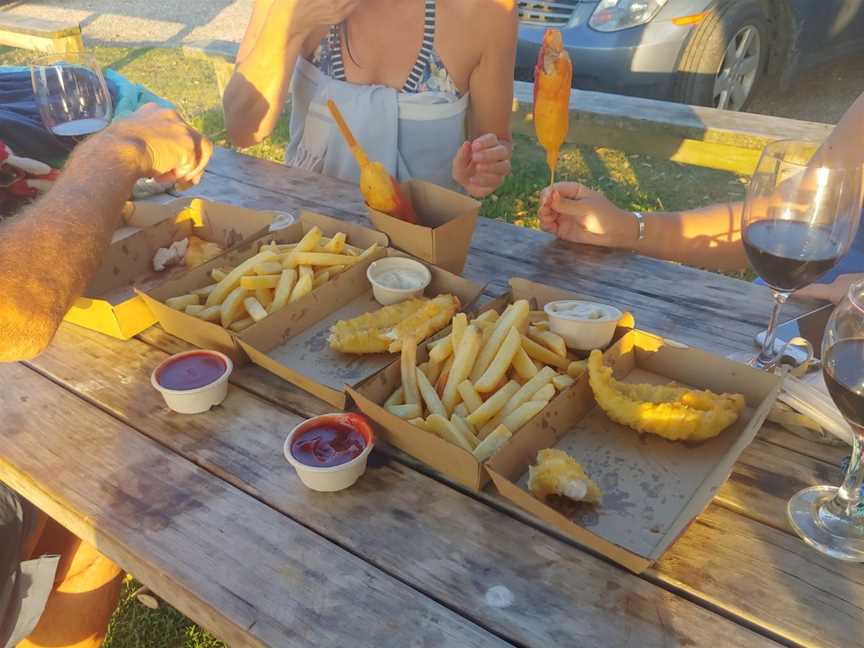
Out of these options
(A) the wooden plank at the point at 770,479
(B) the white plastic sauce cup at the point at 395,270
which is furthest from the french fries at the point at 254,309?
(A) the wooden plank at the point at 770,479

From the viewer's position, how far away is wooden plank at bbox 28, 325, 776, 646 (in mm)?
1119

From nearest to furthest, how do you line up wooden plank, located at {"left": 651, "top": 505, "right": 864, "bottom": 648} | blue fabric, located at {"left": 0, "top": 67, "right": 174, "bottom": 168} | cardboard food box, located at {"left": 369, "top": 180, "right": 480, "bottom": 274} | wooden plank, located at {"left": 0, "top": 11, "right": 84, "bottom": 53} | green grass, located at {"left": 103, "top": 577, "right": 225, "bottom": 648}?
wooden plank, located at {"left": 651, "top": 505, "right": 864, "bottom": 648}, cardboard food box, located at {"left": 369, "top": 180, "right": 480, "bottom": 274}, green grass, located at {"left": 103, "top": 577, "right": 225, "bottom": 648}, blue fabric, located at {"left": 0, "top": 67, "right": 174, "bottom": 168}, wooden plank, located at {"left": 0, "top": 11, "right": 84, "bottom": 53}

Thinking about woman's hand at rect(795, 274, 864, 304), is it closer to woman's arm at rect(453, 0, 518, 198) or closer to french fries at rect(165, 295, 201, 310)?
woman's arm at rect(453, 0, 518, 198)

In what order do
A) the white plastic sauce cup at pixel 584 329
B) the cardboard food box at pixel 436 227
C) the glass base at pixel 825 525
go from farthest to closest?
the cardboard food box at pixel 436 227 < the white plastic sauce cup at pixel 584 329 < the glass base at pixel 825 525

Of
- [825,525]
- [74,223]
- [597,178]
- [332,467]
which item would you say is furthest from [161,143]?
[597,178]

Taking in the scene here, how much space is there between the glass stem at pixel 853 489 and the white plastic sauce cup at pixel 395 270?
1.02 metres

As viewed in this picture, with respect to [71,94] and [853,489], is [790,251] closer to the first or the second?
[853,489]

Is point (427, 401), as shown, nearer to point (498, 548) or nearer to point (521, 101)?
point (498, 548)

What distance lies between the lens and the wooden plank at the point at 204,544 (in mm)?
1136

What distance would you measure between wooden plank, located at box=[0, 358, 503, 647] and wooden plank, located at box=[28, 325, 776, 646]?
0.03 meters

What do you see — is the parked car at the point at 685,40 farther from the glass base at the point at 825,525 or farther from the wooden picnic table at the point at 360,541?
the glass base at the point at 825,525

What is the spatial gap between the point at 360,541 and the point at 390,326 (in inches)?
22.5

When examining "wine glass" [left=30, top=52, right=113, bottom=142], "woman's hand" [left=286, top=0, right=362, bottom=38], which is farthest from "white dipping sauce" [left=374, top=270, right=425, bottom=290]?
"woman's hand" [left=286, top=0, right=362, bottom=38]

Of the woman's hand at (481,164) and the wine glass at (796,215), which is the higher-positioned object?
the wine glass at (796,215)
